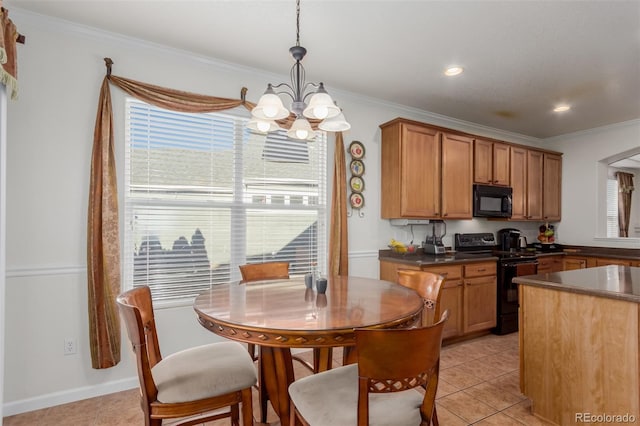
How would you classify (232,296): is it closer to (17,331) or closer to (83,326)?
(83,326)

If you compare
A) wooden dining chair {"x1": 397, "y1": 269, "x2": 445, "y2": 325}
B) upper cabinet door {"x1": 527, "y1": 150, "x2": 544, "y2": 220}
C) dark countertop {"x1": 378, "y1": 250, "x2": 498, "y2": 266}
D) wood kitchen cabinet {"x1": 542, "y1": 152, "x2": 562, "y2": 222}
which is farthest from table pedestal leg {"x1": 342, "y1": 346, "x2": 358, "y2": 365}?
wood kitchen cabinet {"x1": 542, "y1": 152, "x2": 562, "y2": 222}

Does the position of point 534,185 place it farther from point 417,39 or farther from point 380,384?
point 380,384

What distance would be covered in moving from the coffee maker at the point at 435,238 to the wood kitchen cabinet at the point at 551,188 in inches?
76.4

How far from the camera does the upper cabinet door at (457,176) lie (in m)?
3.83

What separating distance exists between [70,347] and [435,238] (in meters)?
3.71

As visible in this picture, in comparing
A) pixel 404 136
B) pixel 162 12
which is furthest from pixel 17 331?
pixel 404 136

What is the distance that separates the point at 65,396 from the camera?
234 centimetres

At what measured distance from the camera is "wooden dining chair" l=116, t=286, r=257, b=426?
1.41 meters

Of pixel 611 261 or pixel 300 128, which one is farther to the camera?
pixel 611 261

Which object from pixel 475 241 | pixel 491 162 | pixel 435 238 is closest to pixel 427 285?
pixel 435 238

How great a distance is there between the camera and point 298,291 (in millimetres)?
2049

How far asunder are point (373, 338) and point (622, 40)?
10.1ft

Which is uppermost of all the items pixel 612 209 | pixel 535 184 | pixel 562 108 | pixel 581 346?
pixel 562 108

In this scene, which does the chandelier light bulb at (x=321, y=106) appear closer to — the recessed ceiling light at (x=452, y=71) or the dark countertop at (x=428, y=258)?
the recessed ceiling light at (x=452, y=71)
